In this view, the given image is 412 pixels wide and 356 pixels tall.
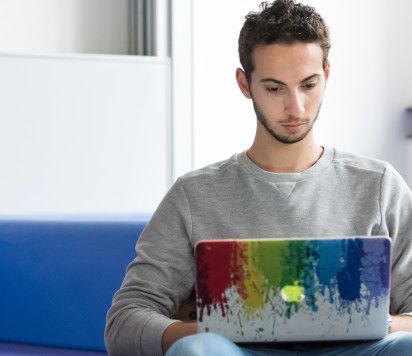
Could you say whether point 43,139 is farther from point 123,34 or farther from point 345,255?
point 345,255

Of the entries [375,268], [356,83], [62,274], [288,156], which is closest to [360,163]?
[288,156]

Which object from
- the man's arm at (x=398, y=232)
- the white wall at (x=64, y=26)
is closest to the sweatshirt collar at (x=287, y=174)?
the man's arm at (x=398, y=232)

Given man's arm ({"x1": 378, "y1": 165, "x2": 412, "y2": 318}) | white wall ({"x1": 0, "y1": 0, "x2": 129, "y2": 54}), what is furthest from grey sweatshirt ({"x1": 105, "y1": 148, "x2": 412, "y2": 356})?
white wall ({"x1": 0, "y1": 0, "x2": 129, "y2": 54})

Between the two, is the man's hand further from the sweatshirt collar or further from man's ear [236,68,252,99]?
man's ear [236,68,252,99]

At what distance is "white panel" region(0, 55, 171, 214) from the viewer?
373 cm

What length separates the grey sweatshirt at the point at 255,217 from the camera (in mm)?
1864

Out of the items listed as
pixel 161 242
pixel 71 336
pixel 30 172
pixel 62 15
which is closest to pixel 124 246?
pixel 71 336

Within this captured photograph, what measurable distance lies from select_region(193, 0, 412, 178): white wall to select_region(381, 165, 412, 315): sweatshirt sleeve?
2.21 metres

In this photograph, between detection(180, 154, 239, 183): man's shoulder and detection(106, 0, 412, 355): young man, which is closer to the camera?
detection(106, 0, 412, 355): young man

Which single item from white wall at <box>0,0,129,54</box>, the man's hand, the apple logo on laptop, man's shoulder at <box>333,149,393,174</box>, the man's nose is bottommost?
the man's hand

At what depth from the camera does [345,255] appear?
60.4 inches

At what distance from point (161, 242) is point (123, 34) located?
7.59 ft

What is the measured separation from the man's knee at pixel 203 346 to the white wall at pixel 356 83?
2.62 metres

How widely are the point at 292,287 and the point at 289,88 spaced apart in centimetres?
45
